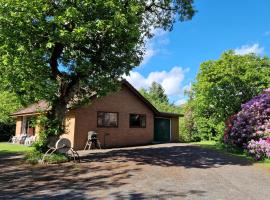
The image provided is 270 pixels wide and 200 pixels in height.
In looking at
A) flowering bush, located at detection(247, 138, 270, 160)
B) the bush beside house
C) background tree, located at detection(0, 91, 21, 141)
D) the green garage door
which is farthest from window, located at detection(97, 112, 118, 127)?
background tree, located at detection(0, 91, 21, 141)

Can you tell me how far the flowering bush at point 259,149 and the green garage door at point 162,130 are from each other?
1308cm

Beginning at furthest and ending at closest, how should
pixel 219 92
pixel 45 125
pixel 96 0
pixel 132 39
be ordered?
pixel 219 92, pixel 45 125, pixel 132 39, pixel 96 0

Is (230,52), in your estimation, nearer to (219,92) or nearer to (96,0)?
(219,92)

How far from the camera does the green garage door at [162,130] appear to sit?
97.9 feet

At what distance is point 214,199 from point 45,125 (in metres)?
10.2

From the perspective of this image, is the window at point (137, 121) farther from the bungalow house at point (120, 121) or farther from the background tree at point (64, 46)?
the background tree at point (64, 46)

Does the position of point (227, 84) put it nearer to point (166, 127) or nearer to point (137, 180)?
point (166, 127)

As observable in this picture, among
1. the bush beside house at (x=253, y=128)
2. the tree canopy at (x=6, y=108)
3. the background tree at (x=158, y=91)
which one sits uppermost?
the background tree at (x=158, y=91)

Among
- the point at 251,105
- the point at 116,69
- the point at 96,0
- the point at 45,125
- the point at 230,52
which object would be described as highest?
the point at 230,52

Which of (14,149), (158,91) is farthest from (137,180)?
(158,91)

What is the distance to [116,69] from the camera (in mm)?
15969

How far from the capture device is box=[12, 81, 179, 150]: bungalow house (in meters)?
22.3

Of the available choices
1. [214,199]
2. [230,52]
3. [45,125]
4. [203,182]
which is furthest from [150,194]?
[230,52]

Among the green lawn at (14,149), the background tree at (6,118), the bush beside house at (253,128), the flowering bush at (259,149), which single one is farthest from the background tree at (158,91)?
the flowering bush at (259,149)
